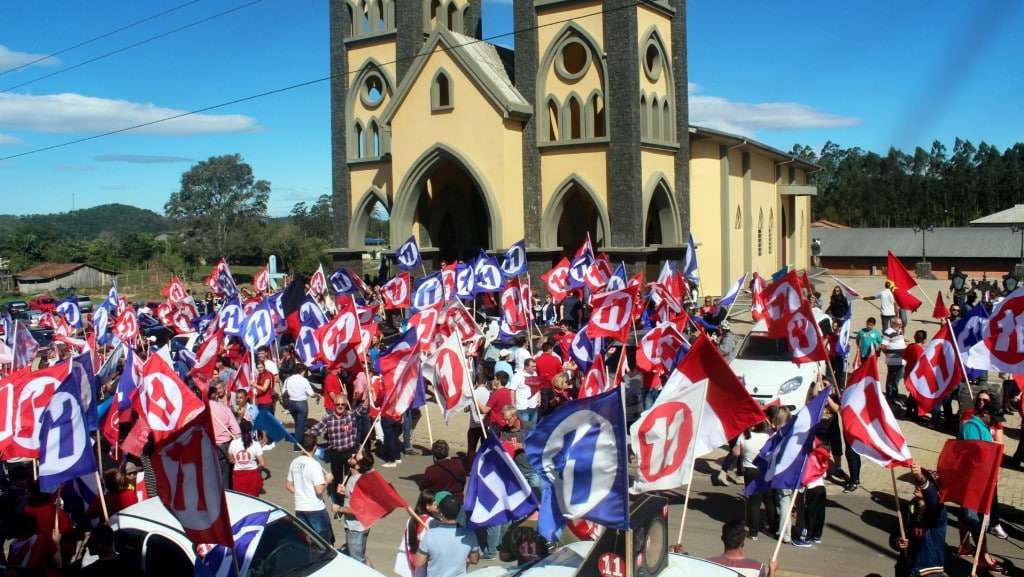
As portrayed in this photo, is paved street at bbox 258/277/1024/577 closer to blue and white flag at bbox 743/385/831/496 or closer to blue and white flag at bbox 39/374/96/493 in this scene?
blue and white flag at bbox 743/385/831/496

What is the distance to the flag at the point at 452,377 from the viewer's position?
11.6 metres

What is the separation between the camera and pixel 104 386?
14.3m

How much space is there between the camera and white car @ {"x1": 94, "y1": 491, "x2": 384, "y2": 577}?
24.3ft

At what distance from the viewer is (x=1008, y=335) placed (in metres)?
10.1

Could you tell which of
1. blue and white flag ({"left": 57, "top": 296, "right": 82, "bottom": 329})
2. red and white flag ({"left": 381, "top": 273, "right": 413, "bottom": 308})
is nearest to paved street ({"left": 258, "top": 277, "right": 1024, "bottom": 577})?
red and white flag ({"left": 381, "top": 273, "right": 413, "bottom": 308})

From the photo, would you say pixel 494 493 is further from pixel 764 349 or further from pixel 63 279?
pixel 63 279

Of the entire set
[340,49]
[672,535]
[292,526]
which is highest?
[340,49]

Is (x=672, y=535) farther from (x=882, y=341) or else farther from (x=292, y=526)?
(x=882, y=341)

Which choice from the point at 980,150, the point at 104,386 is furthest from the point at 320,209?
the point at 104,386

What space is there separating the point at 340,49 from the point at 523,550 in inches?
1170

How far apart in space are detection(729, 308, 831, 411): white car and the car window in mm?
9431

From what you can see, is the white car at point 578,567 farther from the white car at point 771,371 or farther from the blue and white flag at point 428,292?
the blue and white flag at point 428,292

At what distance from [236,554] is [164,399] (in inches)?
147

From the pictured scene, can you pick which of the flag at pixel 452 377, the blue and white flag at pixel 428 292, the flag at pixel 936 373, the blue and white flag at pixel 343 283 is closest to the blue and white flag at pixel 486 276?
the blue and white flag at pixel 428 292
